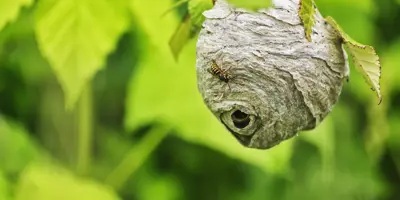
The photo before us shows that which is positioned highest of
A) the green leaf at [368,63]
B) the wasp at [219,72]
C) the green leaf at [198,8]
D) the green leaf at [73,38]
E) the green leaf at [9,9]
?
the green leaf at [198,8]

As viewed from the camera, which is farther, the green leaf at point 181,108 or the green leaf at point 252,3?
the green leaf at point 181,108

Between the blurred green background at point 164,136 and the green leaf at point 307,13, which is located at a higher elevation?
the green leaf at point 307,13

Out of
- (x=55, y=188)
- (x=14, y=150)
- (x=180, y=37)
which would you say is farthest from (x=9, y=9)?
(x=14, y=150)

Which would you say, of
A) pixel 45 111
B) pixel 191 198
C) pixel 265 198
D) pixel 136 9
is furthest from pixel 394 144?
pixel 136 9

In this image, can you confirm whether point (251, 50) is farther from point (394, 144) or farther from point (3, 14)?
point (394, 144)

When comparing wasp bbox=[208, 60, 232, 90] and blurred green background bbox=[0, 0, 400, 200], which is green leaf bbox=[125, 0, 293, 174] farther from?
wasp bbox=[208, 60, 232, 90]

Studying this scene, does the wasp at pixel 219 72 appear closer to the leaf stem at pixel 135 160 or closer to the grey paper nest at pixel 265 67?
the grey paper nest at pixel 265 67

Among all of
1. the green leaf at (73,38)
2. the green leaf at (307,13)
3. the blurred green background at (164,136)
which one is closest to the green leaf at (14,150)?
the blurred green background at (164,136)
